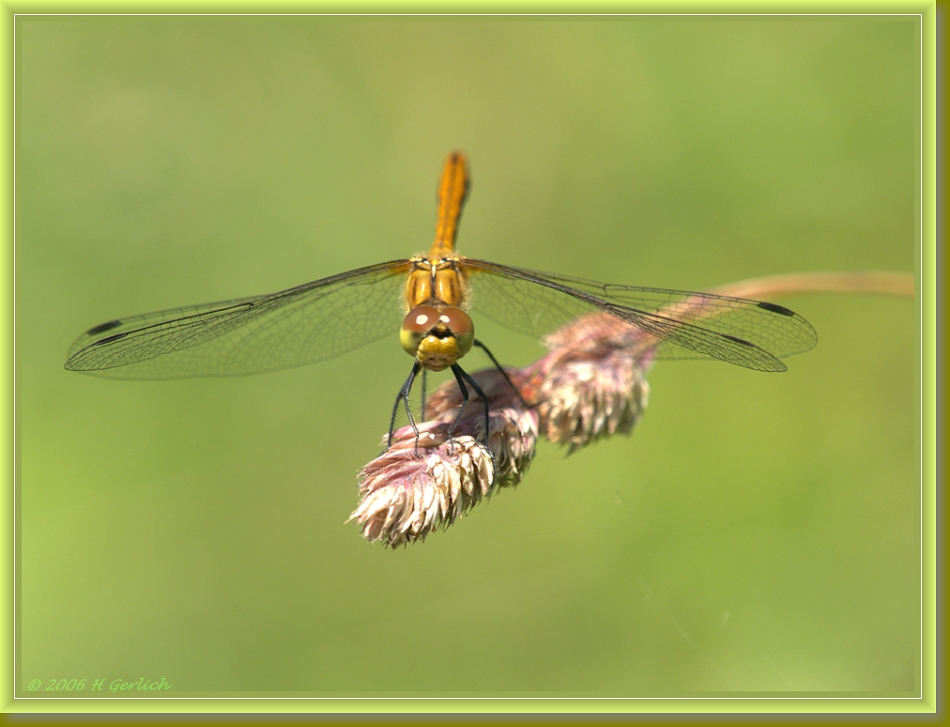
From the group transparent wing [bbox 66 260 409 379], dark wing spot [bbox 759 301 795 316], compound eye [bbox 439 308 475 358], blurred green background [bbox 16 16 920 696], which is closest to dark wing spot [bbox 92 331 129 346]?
transparent wing [bbox 66 260 409 379]

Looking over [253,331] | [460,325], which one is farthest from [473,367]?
[460,325]

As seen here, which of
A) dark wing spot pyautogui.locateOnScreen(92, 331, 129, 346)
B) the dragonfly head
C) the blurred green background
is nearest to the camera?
the dragonfly head

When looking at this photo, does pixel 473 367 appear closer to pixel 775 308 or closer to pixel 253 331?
pixel 253 331

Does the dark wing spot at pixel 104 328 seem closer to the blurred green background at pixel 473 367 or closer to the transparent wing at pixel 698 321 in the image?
the blurred green background at pixel 473 367

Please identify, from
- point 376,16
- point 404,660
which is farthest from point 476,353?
point 376,16

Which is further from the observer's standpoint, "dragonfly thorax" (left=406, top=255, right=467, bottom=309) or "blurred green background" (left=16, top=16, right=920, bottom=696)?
"blurred green background" (left=16, top=16, right=920, bottom=696)

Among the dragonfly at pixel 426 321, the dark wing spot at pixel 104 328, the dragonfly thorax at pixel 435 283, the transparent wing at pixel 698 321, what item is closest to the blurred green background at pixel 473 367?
the dark wing spot at pixel 104 328

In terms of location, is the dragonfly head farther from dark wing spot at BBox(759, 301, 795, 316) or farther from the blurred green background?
the blurred green background
